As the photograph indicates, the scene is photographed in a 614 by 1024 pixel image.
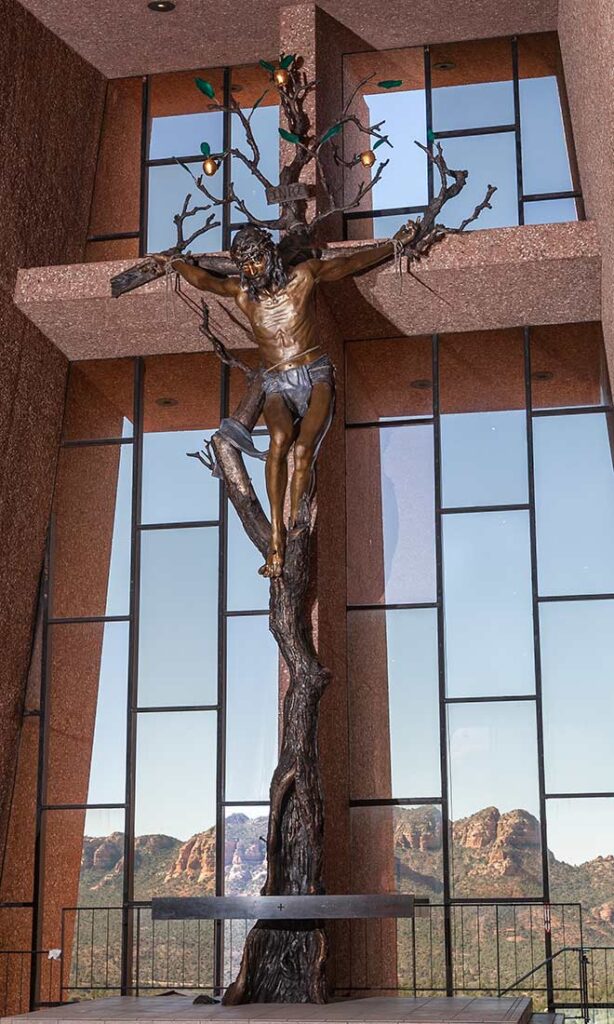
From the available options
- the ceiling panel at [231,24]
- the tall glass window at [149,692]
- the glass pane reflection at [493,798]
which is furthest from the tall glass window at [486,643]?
the ceiling panel at [231,24]

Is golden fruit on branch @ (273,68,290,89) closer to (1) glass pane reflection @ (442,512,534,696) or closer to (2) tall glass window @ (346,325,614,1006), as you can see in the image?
(2) tall glass window @ (346,325,614,1006)

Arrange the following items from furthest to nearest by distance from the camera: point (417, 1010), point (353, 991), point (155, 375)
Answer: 1. point (155, 375)
2. point (353, 991)
3. point (417, 1010)

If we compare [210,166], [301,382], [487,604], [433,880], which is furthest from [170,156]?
[433,880]

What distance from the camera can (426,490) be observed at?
8.72m

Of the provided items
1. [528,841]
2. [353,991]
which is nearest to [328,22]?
[528,841]

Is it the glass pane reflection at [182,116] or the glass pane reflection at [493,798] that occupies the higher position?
the glass pane reflection at [182,116]

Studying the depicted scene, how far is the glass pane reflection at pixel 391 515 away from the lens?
28.2 feet

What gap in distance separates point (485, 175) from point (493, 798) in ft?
12.5

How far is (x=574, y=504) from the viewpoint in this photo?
27.9 ft

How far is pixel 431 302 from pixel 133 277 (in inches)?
67.6

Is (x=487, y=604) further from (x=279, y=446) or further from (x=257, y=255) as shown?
(x=257, y=255)

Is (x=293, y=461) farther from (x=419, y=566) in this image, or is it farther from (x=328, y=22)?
(x=328, y=22)

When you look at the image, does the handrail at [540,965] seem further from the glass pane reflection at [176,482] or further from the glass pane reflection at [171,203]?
the glass pane reflection at [171,203]

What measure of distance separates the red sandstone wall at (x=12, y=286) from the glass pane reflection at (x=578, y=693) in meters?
3.11
